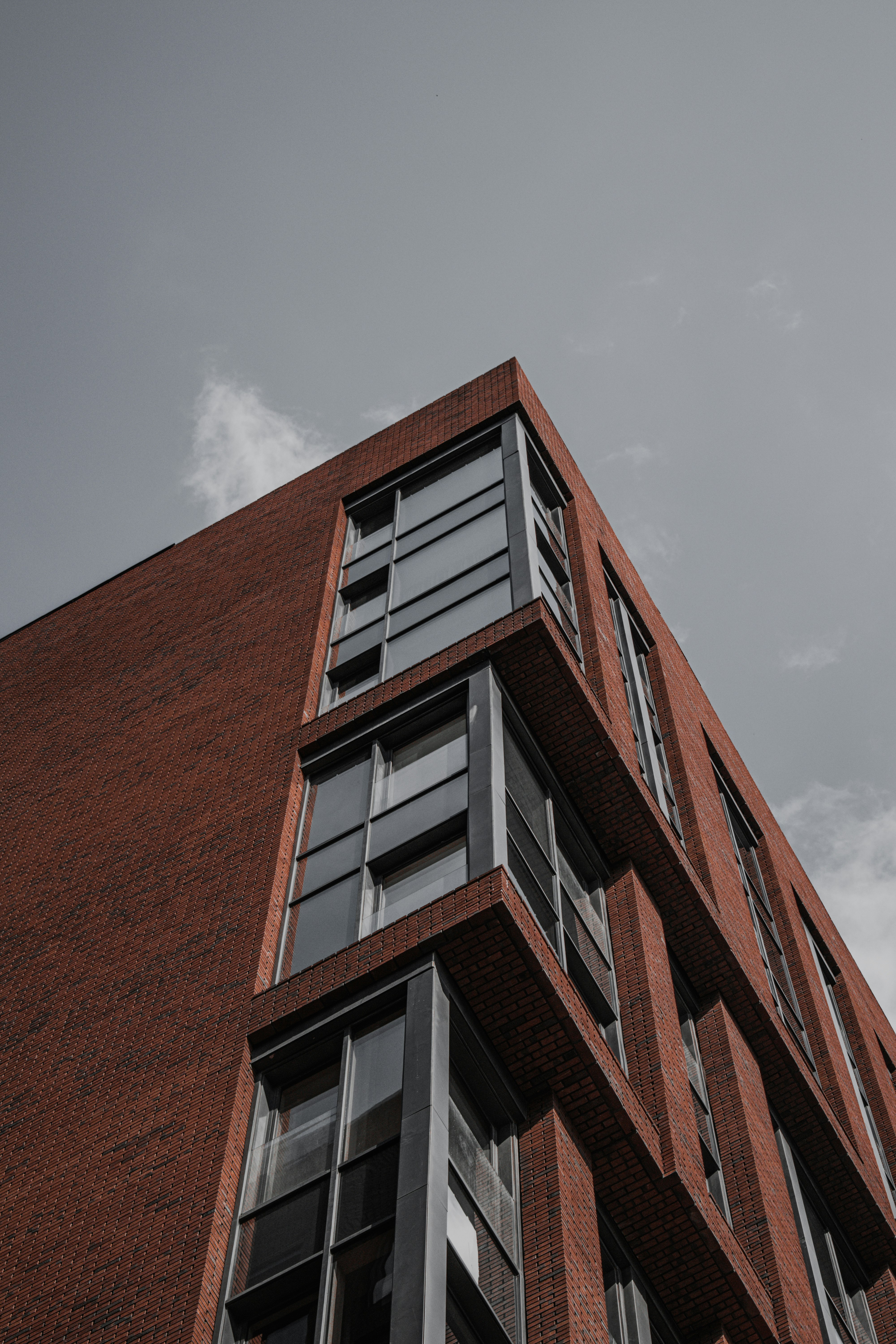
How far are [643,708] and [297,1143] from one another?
12174 mm

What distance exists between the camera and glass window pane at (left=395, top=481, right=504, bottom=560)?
22.6 meters

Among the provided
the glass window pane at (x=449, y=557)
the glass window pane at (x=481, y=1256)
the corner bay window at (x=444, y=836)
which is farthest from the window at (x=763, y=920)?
the glass window pane at (x=481, y=1256)

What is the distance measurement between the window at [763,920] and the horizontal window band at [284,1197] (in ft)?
36.8

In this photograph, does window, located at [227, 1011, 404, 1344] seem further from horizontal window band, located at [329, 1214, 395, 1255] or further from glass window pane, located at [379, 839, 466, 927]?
glass window pane, located at [379, 839, 466, 927]

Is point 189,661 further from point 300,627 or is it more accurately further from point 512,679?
point 512,679

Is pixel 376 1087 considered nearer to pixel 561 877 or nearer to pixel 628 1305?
pixel 628 1305

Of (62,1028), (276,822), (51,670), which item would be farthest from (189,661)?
(62,1028)

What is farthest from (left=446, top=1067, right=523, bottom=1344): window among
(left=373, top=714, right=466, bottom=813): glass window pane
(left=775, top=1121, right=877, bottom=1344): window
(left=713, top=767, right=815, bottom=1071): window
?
(left=713, top=767, right=815, bottom=1071): window

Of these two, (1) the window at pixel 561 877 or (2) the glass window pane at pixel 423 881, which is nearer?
(2) the glass window pane at pixel 423 881

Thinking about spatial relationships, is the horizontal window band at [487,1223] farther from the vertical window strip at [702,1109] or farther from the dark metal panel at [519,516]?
the dark metal panel at [519,516]

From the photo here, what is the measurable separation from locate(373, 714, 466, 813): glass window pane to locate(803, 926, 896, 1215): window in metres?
11.3

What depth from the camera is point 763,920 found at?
26.0 meters

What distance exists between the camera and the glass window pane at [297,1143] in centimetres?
→ 1274

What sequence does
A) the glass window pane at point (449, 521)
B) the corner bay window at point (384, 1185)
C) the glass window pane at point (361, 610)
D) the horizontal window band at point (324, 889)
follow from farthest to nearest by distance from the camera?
the glass window pane at point (449, 521) → the glass window pane at point (361, 610) → the horizontal window band at point (324, 889) → the corner bay window at point (384, 1185)
